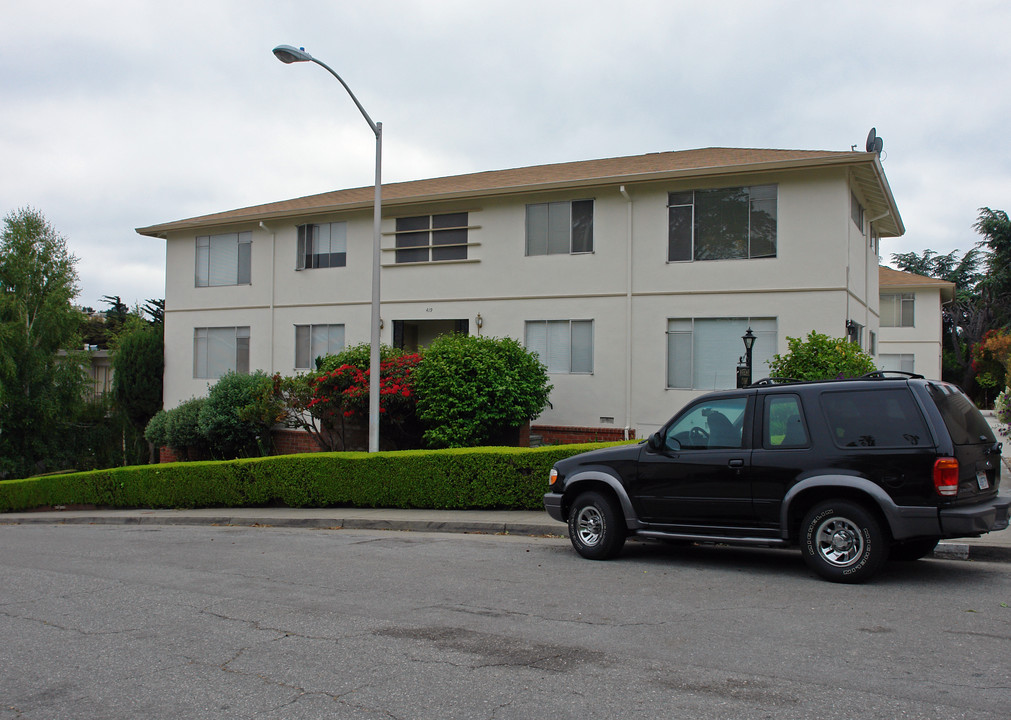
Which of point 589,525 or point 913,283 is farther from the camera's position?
point 913,283

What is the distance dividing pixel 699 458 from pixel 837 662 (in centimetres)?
327

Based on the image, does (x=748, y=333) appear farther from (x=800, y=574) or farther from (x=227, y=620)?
(x=227, y=620)

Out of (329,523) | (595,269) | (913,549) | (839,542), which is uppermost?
(595,269)

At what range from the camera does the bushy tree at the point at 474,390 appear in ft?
55.0

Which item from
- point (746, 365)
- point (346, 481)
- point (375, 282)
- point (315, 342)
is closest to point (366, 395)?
point (346, 481)

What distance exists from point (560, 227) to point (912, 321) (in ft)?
79.8

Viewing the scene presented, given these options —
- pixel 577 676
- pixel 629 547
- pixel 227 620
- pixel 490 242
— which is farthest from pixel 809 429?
pixel 490 242

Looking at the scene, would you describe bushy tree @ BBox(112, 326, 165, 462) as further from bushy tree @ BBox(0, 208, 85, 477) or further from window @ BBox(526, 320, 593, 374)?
window @ BBox(526, 320, 593, 374)

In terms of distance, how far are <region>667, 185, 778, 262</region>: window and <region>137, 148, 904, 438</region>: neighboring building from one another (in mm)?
30

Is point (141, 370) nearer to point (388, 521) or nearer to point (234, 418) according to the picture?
point (234, 418)

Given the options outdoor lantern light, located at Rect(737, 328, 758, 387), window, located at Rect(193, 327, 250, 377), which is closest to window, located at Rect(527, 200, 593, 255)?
outdoor lantern light, located at Rect(737, 328, 758, 387)

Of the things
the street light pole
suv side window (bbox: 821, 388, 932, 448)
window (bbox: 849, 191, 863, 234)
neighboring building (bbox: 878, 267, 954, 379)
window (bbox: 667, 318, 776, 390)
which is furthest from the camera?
neighboring building (bbox: 878, 267, 954, 379)

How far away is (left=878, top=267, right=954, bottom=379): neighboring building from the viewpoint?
36.5m

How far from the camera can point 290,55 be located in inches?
519
